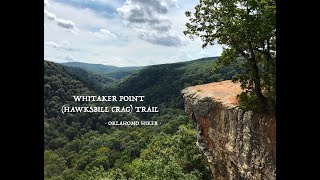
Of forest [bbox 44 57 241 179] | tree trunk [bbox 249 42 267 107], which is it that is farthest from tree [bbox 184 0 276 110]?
forest [bbox 44 57 241 179]

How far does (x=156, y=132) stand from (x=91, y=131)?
4.14 meters

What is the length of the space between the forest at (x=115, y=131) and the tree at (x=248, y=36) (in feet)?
31.4

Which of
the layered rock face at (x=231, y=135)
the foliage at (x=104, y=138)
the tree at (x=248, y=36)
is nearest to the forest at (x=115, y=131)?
the foliage at (x=104, y=138)

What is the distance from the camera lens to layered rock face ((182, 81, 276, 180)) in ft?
22.4

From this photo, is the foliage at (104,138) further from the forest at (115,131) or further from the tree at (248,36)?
the tree at (248,36)

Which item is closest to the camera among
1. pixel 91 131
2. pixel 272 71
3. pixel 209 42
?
pixel 272 71

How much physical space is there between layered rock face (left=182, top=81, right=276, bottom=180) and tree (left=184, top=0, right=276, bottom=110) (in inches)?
17.1

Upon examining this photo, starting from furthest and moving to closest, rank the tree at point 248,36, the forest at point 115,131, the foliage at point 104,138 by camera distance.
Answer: the forest at point 115,131
the foliage at point 104,138
the tree at point 248,36

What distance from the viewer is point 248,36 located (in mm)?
7098

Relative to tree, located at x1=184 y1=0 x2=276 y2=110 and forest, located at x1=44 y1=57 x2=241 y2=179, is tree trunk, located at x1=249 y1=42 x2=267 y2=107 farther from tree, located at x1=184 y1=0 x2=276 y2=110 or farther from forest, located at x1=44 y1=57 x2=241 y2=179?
forest, located at x1=44 y1=57 x2=241 y2=179

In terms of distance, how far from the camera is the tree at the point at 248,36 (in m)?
6.60
